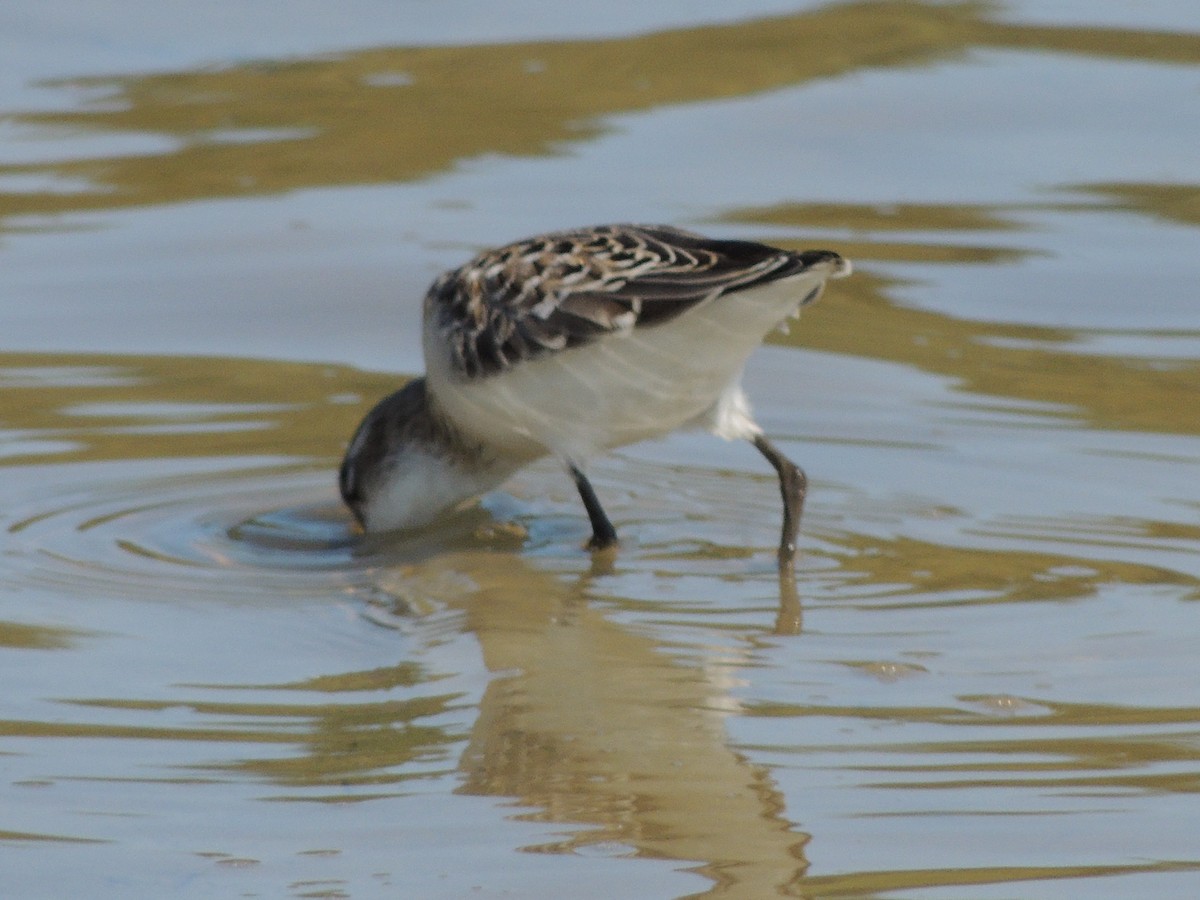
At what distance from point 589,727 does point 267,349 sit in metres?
4.02

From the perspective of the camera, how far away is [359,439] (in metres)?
6.98

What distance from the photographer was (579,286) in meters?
5.77

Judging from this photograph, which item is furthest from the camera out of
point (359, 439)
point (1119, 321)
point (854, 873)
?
point (1119, 321)

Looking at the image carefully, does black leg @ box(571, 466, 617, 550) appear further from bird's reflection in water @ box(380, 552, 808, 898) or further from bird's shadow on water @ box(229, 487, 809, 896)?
bird's reflection in water @ box(380, 552, 808, 898)

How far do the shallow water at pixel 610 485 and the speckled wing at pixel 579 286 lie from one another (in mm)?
684

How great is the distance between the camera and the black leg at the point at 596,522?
6387 millimetres

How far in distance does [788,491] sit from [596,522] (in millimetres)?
566

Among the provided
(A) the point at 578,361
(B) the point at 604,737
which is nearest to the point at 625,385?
(A) the point at 578,361

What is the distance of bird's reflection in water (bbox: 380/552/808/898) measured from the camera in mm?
4012

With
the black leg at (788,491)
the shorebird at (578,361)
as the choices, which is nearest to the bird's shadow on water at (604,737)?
the black leg at (788,491)

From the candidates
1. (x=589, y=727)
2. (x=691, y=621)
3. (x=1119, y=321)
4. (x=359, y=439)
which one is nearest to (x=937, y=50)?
(x=1119, y=321)

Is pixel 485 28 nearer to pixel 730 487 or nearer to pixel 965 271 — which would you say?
pixel 965 271

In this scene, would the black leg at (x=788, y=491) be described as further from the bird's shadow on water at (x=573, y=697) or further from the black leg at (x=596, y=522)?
the black leg at (x=596, y=522)

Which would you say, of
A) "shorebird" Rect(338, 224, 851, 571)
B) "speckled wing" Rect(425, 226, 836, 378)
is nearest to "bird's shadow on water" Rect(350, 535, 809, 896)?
"shorebird" Rect(338, 224, 851, 571)
